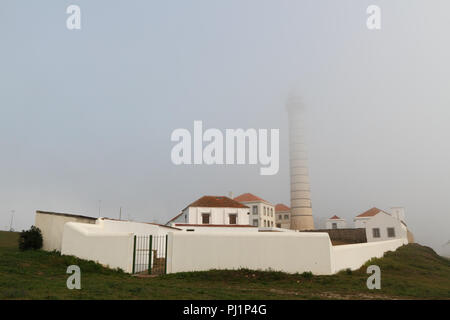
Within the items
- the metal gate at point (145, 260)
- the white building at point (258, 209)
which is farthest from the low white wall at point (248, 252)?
the white building at point (258, 209)

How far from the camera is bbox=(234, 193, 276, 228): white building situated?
7044cm

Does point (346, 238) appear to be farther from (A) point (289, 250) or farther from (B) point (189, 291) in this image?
(B) point (189, 291)

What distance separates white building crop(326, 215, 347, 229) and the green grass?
180 ft

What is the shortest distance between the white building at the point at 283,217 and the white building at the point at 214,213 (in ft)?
125

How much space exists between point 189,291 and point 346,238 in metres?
47.4

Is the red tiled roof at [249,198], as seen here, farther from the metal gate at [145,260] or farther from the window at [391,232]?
the metal gate at [145,260]

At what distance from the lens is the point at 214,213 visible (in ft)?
156

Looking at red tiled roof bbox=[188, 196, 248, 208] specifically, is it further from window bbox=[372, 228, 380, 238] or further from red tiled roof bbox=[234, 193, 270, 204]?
red tiled roof bbox=[234, 193, 270, 204]

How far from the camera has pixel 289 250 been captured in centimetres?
1748

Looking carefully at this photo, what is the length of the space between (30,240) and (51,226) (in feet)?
4.54

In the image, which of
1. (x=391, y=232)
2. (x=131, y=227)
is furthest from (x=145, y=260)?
(x=391, y=232)

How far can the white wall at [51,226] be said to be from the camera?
21.3 m

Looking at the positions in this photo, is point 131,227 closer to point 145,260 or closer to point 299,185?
point 145,260
